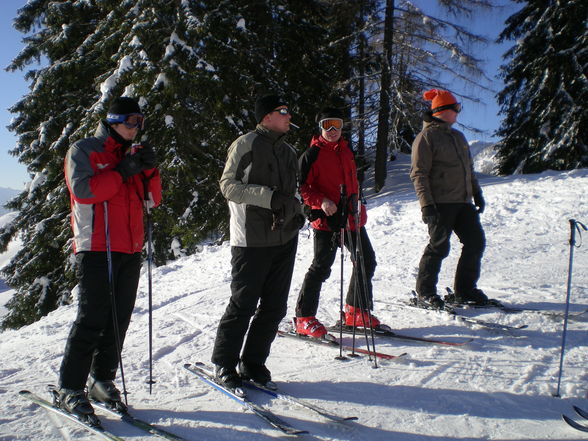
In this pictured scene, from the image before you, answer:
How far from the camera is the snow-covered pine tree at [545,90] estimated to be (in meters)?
14.6

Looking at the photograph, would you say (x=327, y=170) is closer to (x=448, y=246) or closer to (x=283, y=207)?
(x=283, y=207)

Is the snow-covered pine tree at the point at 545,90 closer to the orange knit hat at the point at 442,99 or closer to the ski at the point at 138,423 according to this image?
the orange knit hat at the point at 442,99

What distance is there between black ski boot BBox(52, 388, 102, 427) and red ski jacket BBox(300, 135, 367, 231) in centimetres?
223

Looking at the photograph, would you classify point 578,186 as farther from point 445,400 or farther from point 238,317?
point 238,317

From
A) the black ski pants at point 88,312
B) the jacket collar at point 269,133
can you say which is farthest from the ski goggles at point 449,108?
the black ski pants at point 88,312

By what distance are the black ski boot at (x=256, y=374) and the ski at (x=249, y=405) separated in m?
0.20

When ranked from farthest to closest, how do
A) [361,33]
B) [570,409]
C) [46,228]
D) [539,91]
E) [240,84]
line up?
[539,91], [361,33], [46,228], [240,84], [570,409]

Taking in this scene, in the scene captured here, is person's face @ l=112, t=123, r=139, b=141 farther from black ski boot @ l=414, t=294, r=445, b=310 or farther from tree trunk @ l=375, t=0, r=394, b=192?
tree trunk @ l=375, t=0, r=394, b=192

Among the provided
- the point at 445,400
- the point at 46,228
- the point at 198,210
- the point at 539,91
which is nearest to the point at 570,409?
the point at 445,400

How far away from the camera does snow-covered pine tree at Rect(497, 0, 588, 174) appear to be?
14578 mm

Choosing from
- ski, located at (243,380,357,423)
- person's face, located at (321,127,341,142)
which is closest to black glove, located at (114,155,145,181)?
ski, located at (243,380,357,423)

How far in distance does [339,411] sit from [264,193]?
4.80 feet

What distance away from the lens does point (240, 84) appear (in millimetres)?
10945

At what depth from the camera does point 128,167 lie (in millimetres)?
2820
